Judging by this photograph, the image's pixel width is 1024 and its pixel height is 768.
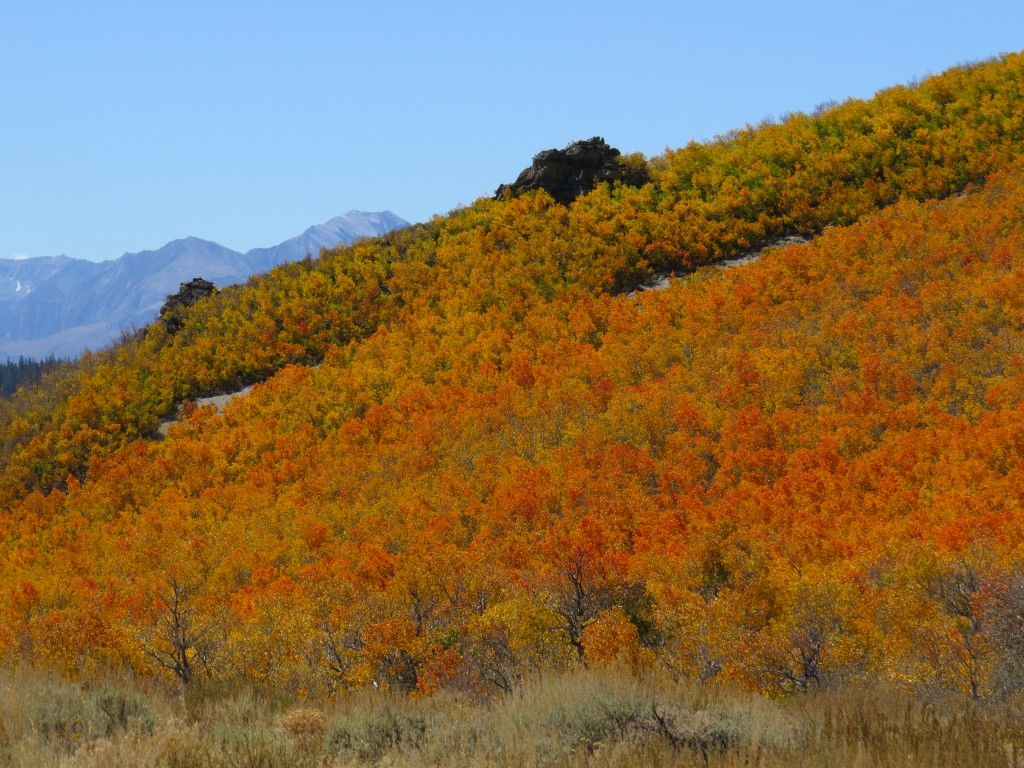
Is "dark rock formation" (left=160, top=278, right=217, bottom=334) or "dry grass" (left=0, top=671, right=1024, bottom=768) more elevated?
"dark rock formation" (left=160, top=278, right=217, bottom=334)

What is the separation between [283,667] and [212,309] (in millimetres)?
58608

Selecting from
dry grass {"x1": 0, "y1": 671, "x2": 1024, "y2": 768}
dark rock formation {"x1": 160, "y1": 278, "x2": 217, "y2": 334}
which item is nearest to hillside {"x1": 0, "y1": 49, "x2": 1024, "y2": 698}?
dark rock formation {"x1": 160, "y1": 278, "x2": 217, "y2": 334}

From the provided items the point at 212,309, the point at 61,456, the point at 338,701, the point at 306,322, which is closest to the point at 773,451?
the point at 338,701

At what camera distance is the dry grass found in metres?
7.37

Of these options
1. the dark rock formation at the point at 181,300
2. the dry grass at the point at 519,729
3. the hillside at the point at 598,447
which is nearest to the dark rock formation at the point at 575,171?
the hillside at the point at 598,447

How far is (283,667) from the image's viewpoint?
18.3 m

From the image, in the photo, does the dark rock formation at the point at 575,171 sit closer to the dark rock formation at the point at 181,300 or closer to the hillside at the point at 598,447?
the hillside at the point at 598,447

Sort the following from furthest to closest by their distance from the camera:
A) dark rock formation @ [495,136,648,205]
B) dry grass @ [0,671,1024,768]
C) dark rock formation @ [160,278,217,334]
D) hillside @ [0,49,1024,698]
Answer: dark rock formation @ [160,278,217,334] < dark rock formation @ [495,136,648,205] < hillside @ [0,49,1024,698] < dry grass @ [0,671,1024,768]

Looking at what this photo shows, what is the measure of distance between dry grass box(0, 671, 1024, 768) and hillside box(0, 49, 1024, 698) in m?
2.96

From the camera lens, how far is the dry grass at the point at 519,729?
737 centimetres

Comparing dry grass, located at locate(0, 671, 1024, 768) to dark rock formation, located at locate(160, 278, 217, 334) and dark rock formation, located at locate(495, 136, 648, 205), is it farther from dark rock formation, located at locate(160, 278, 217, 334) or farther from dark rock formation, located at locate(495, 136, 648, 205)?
dark rock formation, located at locate(160, 278, 217, 334)

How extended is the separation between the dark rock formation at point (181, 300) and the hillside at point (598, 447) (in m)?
2.19

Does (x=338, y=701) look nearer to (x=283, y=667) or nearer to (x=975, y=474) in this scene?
(x=283, y=667)

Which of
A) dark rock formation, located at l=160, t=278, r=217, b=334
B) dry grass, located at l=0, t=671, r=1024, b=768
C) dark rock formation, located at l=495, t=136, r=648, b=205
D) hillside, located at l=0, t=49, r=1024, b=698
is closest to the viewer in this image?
dry grass, located at l=0, t=671, r=1024, b=768
